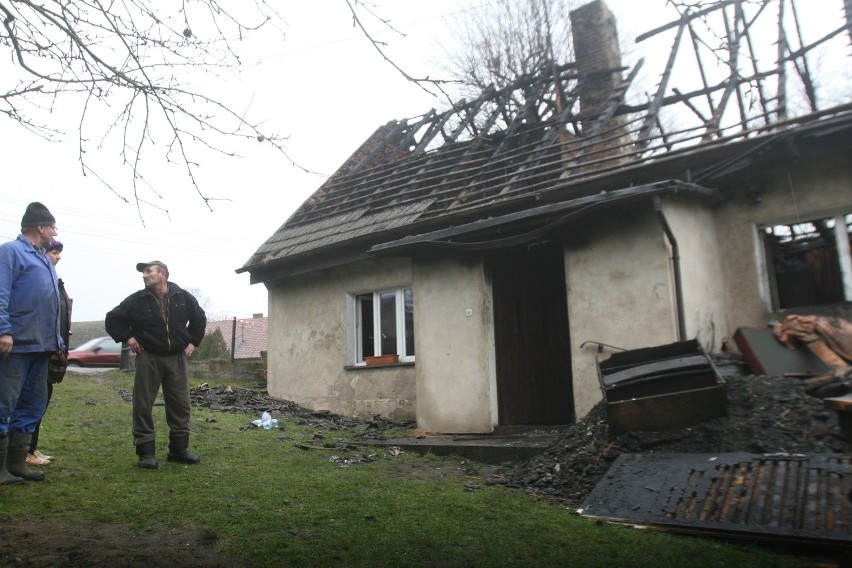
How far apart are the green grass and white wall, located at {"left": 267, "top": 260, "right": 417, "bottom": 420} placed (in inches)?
149

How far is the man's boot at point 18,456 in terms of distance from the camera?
15.9 feet

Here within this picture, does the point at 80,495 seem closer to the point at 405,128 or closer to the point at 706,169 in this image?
the point at 706,169

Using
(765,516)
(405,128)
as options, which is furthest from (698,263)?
(405,128)

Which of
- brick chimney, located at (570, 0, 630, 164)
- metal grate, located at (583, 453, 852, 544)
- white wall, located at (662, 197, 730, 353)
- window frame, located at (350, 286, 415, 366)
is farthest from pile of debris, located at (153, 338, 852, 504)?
brick chimney, located at (570, 0, 630, 164)

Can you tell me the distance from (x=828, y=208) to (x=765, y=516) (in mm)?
4989

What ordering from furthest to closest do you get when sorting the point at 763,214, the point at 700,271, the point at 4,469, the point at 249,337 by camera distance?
the point at 249,337, the point at 763,214, the point at 700,271, the point at 4,469

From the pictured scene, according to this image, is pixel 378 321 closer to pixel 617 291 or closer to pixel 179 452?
pixel 617 291

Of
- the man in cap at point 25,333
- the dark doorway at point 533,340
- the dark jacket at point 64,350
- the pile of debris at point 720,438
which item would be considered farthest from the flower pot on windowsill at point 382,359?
the man in cap at point 25,333

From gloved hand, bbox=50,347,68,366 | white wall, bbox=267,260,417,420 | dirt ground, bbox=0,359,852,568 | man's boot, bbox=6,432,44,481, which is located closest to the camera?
dirt ground, bbox=0,359,852,568

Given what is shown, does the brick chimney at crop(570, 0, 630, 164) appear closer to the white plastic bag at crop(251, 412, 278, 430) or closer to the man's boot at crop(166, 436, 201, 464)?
the white plastic bag at crop(251, 412, 278, 430)

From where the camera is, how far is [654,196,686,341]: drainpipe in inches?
282

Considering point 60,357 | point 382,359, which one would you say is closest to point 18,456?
point 60,357

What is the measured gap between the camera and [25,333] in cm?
474

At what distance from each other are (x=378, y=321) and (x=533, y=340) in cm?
319
